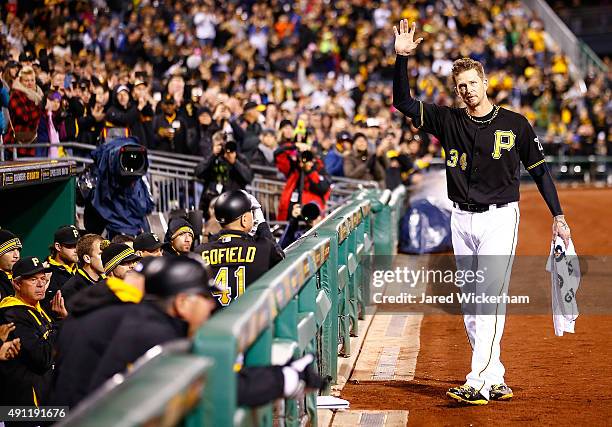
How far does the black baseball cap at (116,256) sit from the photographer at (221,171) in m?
4.90

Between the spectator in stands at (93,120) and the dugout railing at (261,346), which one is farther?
the spectator in stands at (93,120)

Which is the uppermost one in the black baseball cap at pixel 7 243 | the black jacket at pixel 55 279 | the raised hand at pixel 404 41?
the raised hand at pixel 404 41

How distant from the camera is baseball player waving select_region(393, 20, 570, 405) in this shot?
6.92m

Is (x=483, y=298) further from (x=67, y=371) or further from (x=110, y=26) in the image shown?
(x=110, y=26)

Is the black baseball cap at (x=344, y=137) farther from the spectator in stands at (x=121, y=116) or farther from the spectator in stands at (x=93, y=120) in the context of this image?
the spectator in stands at (x=93, y=120)

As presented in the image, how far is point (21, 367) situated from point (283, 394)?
7.84 ft

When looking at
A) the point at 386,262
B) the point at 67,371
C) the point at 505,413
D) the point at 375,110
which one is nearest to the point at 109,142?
the point at 386,262

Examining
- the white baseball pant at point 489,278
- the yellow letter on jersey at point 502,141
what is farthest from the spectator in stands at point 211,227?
the yellow letter on jersey at point 502,141

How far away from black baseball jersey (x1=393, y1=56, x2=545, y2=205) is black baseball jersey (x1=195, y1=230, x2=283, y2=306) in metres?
1.56

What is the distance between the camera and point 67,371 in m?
4.32

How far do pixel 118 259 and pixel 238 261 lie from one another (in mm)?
1081

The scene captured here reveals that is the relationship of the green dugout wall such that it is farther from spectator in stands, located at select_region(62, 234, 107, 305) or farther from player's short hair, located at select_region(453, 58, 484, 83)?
player's short hair, located at select_region(453, 58, 484, 83)

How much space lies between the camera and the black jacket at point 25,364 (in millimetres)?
5852

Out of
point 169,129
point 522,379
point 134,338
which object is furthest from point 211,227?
point 134,338
